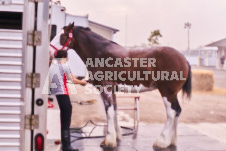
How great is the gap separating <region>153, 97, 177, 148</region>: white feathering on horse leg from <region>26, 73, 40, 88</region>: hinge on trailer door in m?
3.82

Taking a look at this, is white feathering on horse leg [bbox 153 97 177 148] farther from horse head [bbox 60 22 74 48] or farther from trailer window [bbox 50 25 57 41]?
trailer window [bbox 50 25 57 41]

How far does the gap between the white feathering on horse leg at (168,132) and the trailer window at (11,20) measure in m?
3.90

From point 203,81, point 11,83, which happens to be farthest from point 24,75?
point 203,81

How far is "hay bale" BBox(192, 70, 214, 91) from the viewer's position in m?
17.9

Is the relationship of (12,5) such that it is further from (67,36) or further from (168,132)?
(168,132)

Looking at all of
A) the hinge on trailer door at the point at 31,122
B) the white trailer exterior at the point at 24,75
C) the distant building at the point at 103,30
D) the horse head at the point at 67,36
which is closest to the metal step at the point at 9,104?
the white trailer exterior at the point at 24,75

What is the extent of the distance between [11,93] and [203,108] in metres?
9.73

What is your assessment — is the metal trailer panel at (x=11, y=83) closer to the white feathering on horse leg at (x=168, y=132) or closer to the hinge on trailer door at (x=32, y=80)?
the hinge on trailer door at (x=32, y=80)

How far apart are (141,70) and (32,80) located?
3.87 meters

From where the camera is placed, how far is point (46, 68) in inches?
117

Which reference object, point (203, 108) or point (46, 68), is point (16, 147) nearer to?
point (46, 68)

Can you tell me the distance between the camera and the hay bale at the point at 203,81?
58.8 feet

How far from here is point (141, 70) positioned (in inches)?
261

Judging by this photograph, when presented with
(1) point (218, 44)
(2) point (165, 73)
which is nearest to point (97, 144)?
(2) point (165, 73)
